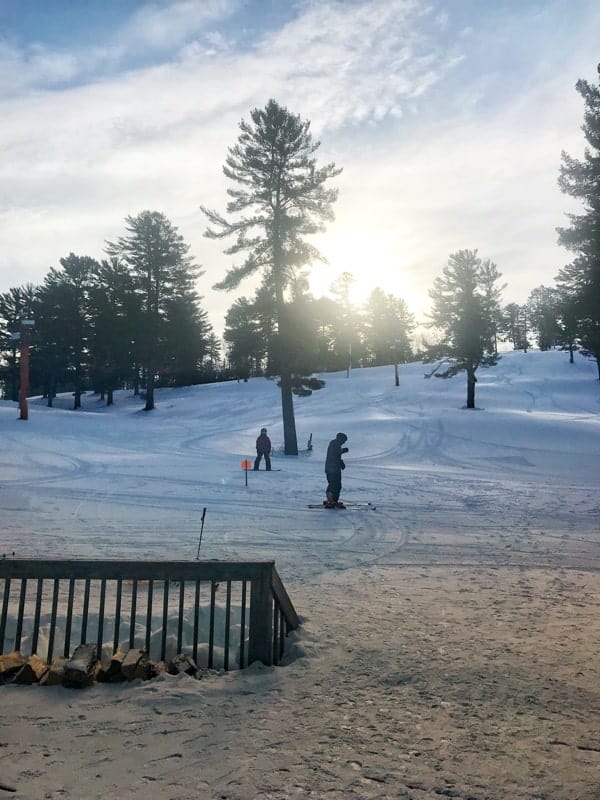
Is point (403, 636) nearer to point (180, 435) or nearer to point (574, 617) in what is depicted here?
point (574, 617)

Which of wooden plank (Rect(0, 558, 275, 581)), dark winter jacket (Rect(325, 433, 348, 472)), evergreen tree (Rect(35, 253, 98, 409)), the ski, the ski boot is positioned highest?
evergreen tree (Rect(35, 253, 98, 409))

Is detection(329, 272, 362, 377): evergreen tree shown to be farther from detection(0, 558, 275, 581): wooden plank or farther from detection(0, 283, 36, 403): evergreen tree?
detection(0, 558, 275, 581): wooden plank

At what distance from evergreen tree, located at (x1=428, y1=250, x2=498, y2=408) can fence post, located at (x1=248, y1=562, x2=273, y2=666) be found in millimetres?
35767

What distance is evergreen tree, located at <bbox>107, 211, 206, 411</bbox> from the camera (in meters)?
41.5

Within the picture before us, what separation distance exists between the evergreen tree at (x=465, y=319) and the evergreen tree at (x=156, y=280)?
1970 centimetres

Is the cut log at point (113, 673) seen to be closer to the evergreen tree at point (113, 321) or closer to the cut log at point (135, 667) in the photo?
the cut log at point (135, 667)

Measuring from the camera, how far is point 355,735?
363 cm

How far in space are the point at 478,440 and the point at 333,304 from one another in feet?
35.1

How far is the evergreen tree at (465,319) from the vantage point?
38.4m

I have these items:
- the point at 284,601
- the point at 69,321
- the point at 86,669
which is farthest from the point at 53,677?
the point at 69,321

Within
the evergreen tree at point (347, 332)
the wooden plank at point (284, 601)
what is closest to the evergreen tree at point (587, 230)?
the wooden plank at point (284, 601)

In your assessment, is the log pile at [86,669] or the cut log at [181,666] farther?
the cut log at [181,666]

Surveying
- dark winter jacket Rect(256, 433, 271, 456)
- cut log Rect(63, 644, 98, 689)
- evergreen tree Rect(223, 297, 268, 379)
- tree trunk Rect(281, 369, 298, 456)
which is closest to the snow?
cut log Rect(63, 644, 98, 689)

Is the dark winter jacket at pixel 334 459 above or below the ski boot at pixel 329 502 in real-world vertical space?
above
